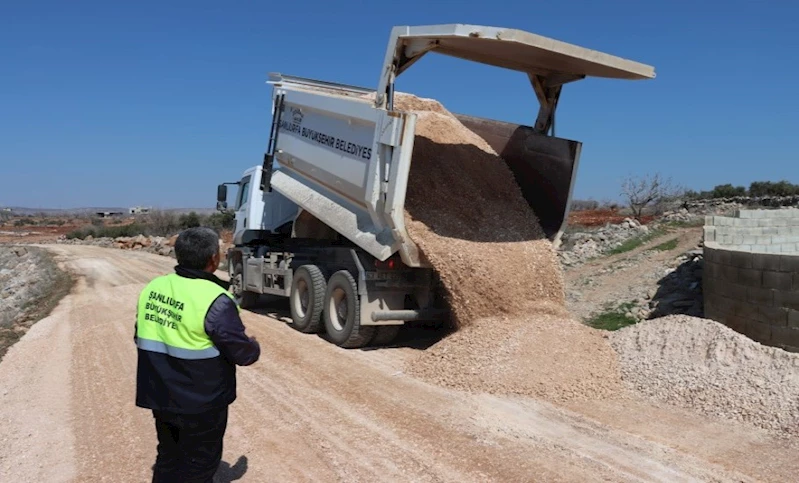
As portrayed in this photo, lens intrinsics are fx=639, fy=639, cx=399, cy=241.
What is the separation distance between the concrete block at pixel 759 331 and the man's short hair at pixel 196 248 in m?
6.38

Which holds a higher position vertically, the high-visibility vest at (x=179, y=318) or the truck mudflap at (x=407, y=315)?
the high-visibility vest at (x=179, y=318)

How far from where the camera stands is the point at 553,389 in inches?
226

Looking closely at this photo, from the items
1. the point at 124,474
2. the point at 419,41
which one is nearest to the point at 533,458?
the point at 124,474

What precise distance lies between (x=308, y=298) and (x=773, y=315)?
566 centimetres

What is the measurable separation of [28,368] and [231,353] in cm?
529

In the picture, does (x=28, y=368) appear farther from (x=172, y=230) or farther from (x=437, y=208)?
(x=172, y=230)

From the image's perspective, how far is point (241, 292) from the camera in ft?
38.2

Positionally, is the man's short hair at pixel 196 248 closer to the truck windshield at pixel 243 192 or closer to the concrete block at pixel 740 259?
the concrete block at pixel 740 259

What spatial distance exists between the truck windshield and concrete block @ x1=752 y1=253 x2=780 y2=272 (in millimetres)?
8144

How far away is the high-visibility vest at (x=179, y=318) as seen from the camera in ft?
9.65

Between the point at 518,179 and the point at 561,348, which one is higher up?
the point at 518,179

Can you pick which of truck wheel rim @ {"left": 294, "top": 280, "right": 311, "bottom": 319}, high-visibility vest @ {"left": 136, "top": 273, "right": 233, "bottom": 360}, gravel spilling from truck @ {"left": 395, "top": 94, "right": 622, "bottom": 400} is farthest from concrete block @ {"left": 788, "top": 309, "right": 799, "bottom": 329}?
high-visibility vest @ {"left": 136, "top": 273, "right": 233, "bottom": 360}

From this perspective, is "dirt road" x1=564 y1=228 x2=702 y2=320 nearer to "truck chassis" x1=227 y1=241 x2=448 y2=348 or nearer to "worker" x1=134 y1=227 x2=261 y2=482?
"truck chassis" x1=227 y1=241 x2=448 y2=348

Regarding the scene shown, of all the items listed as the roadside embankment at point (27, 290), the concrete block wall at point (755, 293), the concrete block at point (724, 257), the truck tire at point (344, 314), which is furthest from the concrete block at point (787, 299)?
the roadside embankment at point (27, 290)
